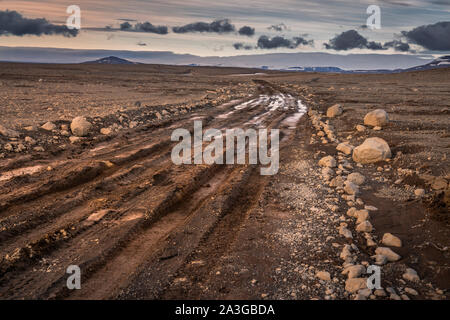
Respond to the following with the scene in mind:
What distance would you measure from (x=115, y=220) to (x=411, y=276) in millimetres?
4124

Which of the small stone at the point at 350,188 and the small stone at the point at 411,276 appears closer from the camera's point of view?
the small stone at the point at 411,276

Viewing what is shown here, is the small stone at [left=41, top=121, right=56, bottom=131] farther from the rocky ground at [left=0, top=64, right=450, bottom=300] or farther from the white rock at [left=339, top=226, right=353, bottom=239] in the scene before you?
the white rock at [left=339, top=226, right=353, bottom=239]

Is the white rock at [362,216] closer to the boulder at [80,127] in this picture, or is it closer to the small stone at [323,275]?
the small stone at [323,275]

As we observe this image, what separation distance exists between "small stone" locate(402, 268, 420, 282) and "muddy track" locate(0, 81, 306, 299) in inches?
86.4

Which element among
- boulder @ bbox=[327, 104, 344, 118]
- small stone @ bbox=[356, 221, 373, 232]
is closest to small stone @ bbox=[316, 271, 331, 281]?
small stone @ bbox=[356, 221, 373, 232]

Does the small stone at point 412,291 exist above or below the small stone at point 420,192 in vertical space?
below

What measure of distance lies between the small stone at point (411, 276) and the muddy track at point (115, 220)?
2.20 metres

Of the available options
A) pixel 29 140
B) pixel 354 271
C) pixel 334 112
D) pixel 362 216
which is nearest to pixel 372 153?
pixel 362 216

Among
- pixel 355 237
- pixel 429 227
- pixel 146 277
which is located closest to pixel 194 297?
pixel 146 277

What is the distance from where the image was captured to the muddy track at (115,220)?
3.89m

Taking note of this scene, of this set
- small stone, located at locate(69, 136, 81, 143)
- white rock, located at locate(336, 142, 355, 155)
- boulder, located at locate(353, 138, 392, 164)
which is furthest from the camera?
small stone, located at locate(69, 136, 81, 143)

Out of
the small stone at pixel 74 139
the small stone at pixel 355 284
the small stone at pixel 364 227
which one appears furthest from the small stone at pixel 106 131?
the small stone at pixel 355 284

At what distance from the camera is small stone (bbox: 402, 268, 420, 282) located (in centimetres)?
392

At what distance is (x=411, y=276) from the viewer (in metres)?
3.93
